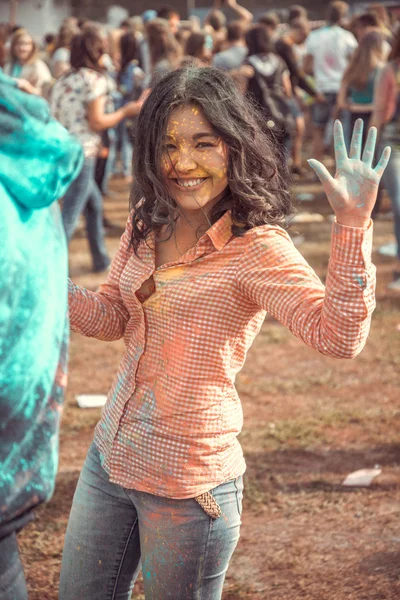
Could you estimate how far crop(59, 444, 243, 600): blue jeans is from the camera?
1975mm

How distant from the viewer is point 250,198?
2.07m

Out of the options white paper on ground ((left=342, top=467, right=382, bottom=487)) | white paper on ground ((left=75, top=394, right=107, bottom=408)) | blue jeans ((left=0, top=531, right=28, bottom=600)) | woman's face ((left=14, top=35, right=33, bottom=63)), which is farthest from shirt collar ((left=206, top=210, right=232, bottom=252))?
woman's face ((left=14, top=35, right=33, bottom=63))

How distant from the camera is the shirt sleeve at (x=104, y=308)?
2.26 metres

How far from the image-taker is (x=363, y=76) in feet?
30.7

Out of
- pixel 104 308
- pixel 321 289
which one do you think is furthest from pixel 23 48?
pixel 321 289

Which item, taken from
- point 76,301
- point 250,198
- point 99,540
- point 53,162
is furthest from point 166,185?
point 99,540

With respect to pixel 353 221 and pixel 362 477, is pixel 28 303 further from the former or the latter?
pixel 362 477

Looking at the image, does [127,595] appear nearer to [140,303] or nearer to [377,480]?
[140,303]

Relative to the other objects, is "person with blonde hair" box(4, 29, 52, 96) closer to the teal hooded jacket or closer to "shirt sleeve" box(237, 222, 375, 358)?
"shirt sleeve" box(237, 222, 375, 358)

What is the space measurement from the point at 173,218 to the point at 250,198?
7.6 inches

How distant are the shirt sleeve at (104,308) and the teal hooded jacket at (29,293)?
→ 0.74 metres

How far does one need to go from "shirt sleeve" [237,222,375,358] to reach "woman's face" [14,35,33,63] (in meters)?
7.84

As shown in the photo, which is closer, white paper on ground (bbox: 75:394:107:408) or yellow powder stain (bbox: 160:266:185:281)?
yellow powder stain (bbox: 160:266:185:281)

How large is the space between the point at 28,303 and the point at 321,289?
75cm
